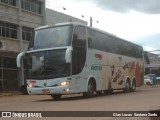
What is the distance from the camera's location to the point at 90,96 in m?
23.5

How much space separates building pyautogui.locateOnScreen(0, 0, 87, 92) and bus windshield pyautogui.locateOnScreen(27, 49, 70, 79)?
16761mm

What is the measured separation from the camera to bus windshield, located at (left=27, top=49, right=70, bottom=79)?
21.2m

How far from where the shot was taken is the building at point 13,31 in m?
39.6

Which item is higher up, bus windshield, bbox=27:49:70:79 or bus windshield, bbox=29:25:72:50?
bus windshield, bbox=29:25:72:50

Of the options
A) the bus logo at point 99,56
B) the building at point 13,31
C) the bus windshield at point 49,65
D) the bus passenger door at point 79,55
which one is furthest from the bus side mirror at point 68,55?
the building at point 13,31

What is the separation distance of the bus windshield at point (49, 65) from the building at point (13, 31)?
16.8 meters

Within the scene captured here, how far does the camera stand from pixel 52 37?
22.0 metres

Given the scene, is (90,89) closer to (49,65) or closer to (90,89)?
(90,89)

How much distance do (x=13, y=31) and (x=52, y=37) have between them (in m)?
20.5

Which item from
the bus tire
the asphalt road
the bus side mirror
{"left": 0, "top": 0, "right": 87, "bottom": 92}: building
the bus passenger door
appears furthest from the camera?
{"left": 0, "top": 0, "right": 87, "bottom": 92}: building

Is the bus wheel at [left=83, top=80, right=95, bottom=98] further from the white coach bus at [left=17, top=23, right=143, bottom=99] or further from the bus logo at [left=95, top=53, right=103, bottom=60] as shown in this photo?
the bus logo at [left=95, top=53, right=103, bottom=60]

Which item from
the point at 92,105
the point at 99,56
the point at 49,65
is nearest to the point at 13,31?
the point at 99,56

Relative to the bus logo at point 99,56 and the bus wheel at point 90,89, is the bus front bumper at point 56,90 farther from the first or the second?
the bus logo at point 99,56

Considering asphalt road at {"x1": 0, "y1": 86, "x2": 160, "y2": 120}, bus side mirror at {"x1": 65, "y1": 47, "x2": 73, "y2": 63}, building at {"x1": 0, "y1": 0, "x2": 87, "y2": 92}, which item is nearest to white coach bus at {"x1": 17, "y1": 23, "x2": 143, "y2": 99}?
bus side mirror at {"x1": 65, "y1": 47, "x2": 73, "y2": 63}
